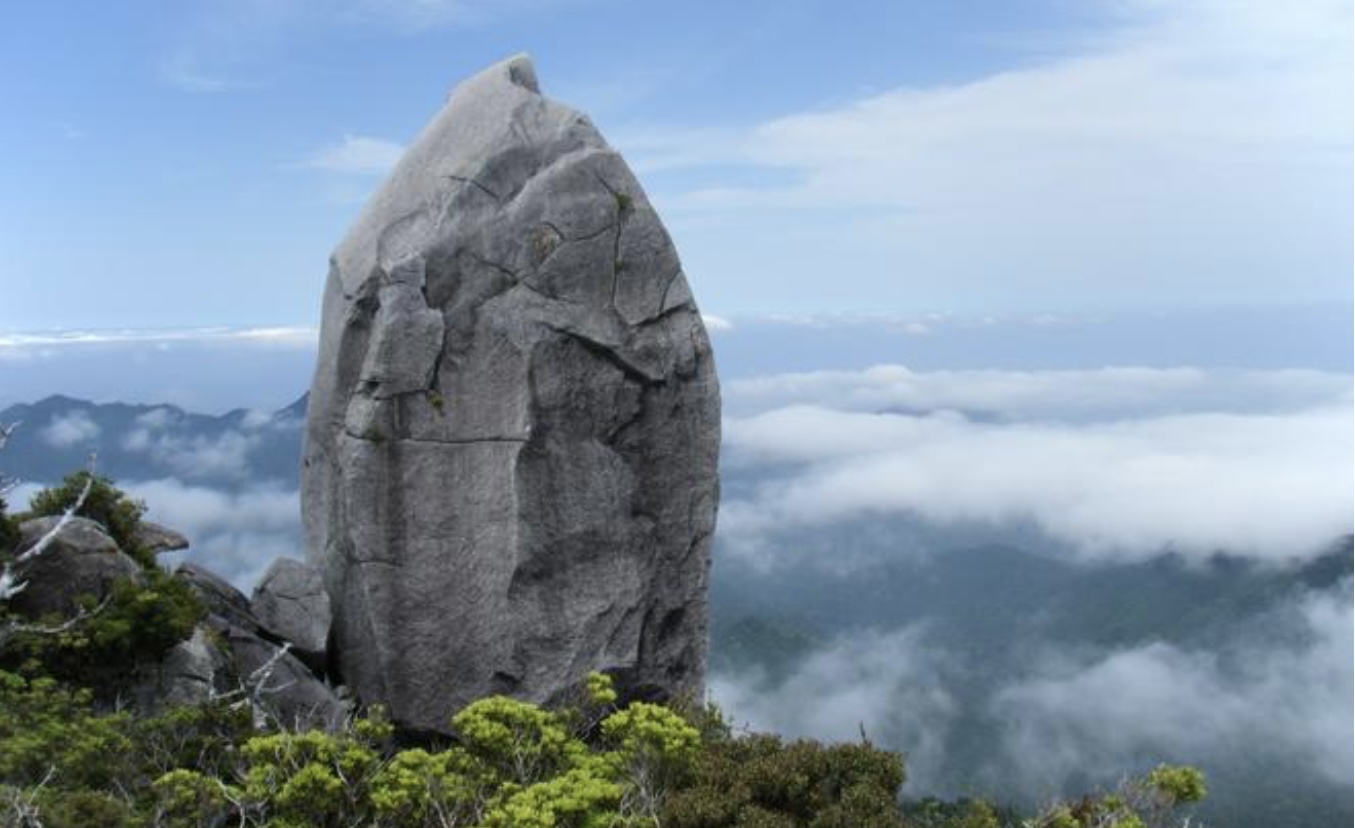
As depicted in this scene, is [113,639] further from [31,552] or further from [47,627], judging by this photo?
[31,552]

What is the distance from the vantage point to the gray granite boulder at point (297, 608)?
18.4m

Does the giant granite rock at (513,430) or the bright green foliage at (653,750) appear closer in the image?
the bright green foliage at (653,750)

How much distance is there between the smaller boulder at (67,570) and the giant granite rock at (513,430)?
129 inches

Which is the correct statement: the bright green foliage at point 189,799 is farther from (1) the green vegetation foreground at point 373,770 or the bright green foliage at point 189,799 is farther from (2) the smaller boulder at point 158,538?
(2) the smaller boulder at point 158,538

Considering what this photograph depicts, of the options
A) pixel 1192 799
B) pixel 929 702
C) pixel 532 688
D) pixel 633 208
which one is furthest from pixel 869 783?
pixel 929 702

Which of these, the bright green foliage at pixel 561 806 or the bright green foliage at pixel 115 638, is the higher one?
the bright green foliage at pixel 115 638

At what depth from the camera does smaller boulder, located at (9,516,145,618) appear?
15.4 m

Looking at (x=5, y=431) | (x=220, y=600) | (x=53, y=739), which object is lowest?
(x=53, y=739)

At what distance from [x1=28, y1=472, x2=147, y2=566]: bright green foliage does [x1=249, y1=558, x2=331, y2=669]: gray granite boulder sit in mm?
2002

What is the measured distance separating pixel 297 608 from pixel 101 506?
3.19 metres

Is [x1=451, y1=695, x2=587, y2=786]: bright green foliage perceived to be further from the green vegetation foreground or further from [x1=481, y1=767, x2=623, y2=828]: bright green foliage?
[x1=481, y1=767, x2=623, y2=828]: bright green foliage

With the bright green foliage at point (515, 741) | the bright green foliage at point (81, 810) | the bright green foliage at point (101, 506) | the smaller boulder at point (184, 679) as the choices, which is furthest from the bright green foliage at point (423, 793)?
the bright green foliage at point (101, 506)

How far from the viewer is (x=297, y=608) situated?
18.6m

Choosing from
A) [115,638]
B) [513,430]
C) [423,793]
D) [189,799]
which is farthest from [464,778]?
[513,430]
